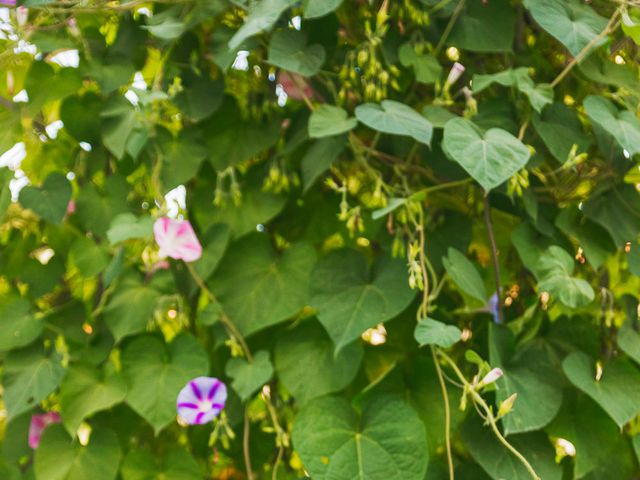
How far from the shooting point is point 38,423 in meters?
1.34

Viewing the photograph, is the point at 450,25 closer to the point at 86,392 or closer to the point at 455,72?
the point at 455,72

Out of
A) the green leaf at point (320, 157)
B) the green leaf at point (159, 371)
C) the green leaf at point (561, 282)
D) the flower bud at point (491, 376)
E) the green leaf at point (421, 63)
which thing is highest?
the green leaf at point (421, 63)

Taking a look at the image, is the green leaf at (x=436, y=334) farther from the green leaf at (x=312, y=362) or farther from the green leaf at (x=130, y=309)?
the green leaf at (x=130, y=309)

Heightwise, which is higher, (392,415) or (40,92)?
(40,92)

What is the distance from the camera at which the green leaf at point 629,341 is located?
3.77 ft

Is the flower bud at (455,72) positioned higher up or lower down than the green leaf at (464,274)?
higher up

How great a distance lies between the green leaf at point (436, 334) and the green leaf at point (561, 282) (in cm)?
14

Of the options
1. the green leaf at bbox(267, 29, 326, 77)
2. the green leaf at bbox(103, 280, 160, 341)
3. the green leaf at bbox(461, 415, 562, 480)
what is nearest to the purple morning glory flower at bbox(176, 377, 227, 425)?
the green leaf at bbox(103, 280, 160, 341)

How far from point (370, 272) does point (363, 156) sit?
0.17 meters

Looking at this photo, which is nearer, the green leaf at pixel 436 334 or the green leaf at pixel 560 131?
the green leaf at pixel 436 334

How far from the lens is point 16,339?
129cm

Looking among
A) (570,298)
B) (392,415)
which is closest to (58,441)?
(392,415)

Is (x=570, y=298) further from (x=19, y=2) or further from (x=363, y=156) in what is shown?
(x=19, y=2)

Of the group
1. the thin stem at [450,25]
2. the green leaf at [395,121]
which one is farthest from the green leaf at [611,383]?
the thin stem at [450,25]
